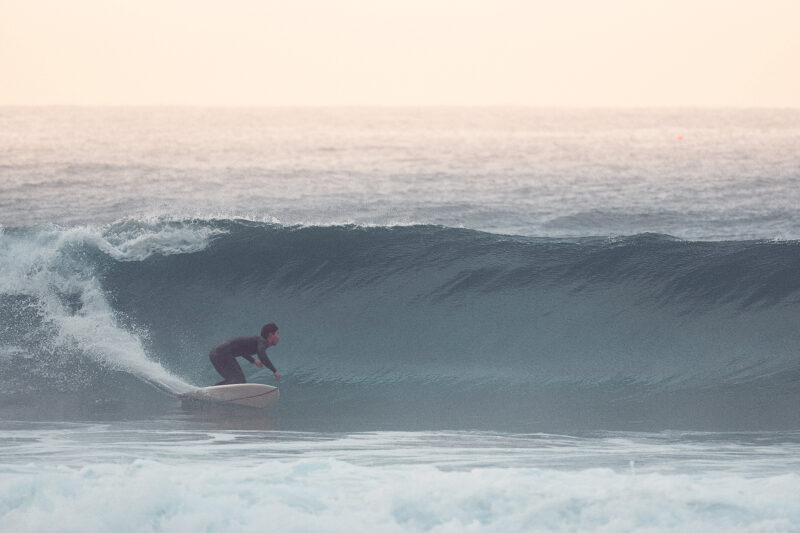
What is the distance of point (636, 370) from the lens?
389 inches

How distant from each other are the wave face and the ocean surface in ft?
0.12

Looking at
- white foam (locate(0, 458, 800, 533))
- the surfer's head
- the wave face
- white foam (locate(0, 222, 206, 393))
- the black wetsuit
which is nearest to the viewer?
white foam (locate(0, 458, 800, 533))

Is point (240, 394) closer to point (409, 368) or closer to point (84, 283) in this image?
point (409, 368)

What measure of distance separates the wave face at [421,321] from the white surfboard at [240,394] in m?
0.22

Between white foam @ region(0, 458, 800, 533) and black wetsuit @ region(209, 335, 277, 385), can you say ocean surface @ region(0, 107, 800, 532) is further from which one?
black wetsuit @ region(209, 335, 277, 385)

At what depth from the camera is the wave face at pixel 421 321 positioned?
29.6 ft

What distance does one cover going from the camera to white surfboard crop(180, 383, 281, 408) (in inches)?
332

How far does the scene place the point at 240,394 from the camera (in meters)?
8.46

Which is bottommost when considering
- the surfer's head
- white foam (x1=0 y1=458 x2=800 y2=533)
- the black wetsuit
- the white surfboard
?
white foam (x1=0 y1=458 x2=800 y2=533)

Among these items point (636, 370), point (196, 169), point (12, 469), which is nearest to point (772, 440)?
point (636, 370)

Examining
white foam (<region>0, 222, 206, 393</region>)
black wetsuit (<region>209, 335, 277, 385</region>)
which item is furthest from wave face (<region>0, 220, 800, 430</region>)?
black wetsuit (<region>209, 335, 277, 385</region>)

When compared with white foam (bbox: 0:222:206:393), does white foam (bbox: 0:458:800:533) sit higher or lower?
lower

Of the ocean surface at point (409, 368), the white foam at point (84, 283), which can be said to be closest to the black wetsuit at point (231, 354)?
the ocean surface at point (409, 368)

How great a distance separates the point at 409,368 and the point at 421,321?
106cm
